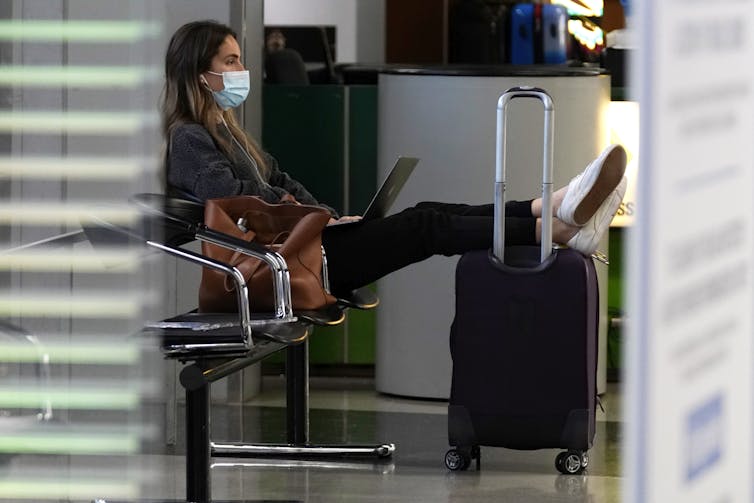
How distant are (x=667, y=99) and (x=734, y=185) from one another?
0.20m

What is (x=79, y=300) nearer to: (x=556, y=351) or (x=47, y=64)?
(x=47, y=64)

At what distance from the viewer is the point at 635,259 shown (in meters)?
0.97

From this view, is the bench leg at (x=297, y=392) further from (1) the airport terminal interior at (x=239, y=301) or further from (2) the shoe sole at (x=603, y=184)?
(2) the shoe sole at (x=603, y=184)

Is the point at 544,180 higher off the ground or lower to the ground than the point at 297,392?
higher

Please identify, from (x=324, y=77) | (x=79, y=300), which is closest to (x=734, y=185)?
(x=79, y=300)

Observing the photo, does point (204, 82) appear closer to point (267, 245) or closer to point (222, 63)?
point (222, 63)

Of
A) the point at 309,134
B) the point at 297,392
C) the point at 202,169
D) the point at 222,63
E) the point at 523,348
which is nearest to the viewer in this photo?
the point at 202,169

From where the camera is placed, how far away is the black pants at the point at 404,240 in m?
3.98

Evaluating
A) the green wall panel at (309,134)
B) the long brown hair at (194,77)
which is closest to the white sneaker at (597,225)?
the long brown hair at (194,77)

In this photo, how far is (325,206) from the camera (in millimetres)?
4008

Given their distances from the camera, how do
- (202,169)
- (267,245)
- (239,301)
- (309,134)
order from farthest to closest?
(309,134) < (202,169) < (267,245) < (239,301)

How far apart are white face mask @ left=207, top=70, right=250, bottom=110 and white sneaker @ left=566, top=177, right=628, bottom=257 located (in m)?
1.03

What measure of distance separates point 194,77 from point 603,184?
118 cm

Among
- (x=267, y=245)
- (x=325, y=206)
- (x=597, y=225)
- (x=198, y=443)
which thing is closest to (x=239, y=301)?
(x=198, y=443)
